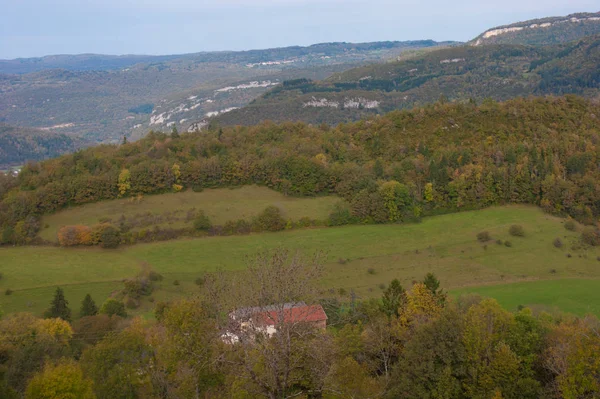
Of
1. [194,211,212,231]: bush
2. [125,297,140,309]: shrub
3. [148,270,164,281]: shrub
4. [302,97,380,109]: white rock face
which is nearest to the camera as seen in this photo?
[125,297,140,309]: shrub

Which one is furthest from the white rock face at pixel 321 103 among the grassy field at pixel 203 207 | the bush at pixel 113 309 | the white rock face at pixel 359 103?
the bush at pixel 113 309

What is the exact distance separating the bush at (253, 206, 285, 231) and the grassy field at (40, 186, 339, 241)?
2.31 meters

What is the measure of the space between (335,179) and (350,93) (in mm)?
102264

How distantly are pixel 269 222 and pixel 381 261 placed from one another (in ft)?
47.8

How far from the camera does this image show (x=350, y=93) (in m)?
160

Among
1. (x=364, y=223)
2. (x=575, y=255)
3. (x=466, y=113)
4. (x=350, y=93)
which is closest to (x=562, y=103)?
(x=466, y=113)

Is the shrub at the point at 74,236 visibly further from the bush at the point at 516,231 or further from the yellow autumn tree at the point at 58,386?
the bush at the point at 516,231

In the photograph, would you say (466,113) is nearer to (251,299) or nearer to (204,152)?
(204,152)

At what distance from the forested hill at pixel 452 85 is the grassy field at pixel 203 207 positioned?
83160 mm

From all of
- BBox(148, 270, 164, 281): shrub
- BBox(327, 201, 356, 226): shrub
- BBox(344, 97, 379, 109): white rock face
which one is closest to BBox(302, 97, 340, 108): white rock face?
BBox(344, 97, 379, 109): white rock face

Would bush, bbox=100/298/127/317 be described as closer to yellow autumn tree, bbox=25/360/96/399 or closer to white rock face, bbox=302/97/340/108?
yellow autumn tree, bbox=25/360/96/399

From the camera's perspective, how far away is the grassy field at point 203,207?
57.7 m

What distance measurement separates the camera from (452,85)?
6634 inches

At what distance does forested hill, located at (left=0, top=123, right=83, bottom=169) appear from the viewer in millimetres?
156125
